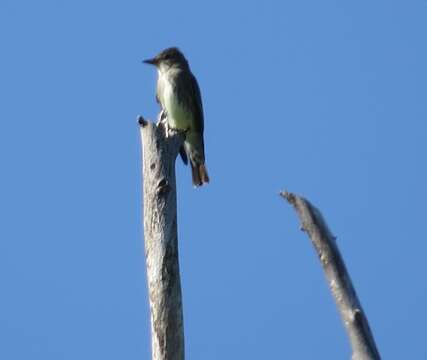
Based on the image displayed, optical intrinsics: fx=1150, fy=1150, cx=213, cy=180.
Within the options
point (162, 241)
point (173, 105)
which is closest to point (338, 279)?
point (162, 241)

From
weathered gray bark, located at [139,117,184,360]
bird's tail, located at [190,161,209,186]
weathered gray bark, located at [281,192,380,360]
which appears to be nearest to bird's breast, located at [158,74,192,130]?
bird's tail, located at [190,161,209,186]

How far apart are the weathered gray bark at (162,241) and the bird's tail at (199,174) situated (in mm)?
4840

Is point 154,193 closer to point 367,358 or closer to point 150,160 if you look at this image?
point 150,160

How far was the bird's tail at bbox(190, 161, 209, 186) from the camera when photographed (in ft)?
39.9

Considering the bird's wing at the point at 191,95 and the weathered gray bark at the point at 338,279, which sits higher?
the bird's wing at the point at 191,95

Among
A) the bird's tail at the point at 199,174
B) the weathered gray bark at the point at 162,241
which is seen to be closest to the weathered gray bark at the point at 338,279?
the weathered gray bark at the point at 162,241

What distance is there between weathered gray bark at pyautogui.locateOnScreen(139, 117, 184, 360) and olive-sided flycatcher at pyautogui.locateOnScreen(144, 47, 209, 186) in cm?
501

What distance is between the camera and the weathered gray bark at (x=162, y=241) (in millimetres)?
6516

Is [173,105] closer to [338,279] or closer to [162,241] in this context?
[162,241]

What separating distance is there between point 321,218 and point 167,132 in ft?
6.89

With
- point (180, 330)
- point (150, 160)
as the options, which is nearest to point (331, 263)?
point (180, 330)

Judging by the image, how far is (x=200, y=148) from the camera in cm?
1262

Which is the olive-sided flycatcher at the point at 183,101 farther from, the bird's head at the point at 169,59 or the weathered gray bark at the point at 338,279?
the weathered gray bark at the point at 338,279

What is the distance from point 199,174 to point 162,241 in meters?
5.57
